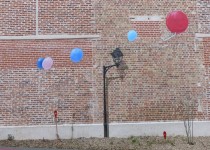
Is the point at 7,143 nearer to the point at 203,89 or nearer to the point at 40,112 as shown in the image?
the point at 40,112

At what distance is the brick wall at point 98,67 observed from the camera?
469 inches

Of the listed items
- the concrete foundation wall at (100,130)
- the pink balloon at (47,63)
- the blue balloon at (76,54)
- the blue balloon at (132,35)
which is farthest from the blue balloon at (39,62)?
the blue balloon at (132,35)

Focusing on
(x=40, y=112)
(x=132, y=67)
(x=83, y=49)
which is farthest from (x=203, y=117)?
(x=40, y=112)

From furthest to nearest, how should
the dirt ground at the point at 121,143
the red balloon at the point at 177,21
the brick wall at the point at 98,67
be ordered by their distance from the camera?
the brick wall at the point at 98,67, the dirt ground at the point at 121,143, the red balloon at the point at 177,21

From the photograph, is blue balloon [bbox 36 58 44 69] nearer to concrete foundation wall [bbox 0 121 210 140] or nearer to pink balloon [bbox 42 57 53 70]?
pink balloon [bbox 42 57 53 70]

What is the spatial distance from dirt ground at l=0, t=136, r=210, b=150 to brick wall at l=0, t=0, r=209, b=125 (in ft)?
2.54

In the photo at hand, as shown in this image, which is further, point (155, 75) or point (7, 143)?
point (155, 75)

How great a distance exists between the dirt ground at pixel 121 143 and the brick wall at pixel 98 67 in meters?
0.77

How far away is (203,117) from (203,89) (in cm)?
89

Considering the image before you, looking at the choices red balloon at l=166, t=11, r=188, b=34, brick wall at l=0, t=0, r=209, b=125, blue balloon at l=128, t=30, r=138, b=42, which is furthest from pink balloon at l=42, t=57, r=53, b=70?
red balloon at l=166, t=11, r=188, b=34

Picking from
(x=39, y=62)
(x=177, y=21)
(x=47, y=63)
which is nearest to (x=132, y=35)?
(x=177, y=21)

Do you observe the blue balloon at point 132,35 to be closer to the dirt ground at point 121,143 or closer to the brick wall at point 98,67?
the brick wall at point 98,67

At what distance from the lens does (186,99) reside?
40.0 feet

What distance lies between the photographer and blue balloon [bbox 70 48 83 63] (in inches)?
446
